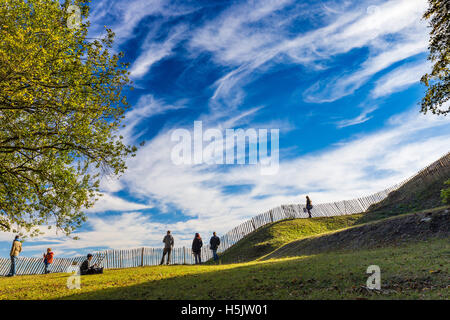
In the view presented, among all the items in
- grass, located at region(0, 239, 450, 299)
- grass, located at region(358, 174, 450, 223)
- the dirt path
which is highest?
grass, located at region(358, 174, 450, 223)

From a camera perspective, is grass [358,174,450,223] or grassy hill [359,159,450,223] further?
grassy hill [359,159,450,223]

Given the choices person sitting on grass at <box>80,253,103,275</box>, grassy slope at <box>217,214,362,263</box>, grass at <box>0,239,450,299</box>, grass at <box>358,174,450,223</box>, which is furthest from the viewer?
grassy slope at <box>217,214,362,263</box>

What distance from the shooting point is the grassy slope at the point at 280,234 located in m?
30.1

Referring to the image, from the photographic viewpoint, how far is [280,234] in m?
32.9

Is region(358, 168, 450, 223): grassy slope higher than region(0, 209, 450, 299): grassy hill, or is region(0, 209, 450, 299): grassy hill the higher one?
region(358, 168, 450, 223): grassy slope

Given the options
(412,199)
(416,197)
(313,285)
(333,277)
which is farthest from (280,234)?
(313,285)

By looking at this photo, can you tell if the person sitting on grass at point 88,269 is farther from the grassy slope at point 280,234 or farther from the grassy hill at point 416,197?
the grassy hill at point 416,197

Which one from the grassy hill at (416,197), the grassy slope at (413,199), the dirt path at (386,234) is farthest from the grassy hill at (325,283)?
the grassy hill at (416,197)

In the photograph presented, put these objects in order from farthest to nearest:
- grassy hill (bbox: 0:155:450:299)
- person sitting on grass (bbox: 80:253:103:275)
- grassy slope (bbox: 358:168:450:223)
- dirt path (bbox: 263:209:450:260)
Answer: grassy slope (bbox: 358:168:450:223)
person sitting on grass (bbox: 80:253:103:275)
dirt path (bbox: 263:209:450:260)
grassy hill (bbox: 0:155:450:299)

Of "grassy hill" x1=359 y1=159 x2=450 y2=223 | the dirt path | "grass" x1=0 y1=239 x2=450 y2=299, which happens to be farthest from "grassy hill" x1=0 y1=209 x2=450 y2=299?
"grassy hill" x1=359 y1=159 x2=450 y2=223

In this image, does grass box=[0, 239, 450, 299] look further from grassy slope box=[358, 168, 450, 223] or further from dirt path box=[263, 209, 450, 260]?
grassy slope box=[358, 168, 450, 223]

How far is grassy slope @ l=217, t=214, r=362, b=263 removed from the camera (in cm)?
3014

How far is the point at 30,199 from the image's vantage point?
16688 millimetres
